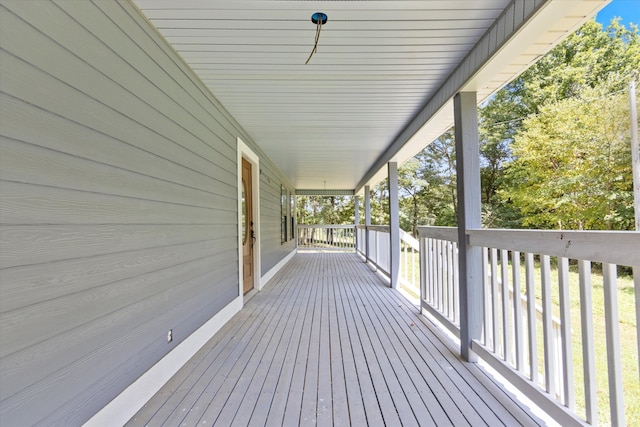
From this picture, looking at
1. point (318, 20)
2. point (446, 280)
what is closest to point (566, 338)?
point (446, 280)

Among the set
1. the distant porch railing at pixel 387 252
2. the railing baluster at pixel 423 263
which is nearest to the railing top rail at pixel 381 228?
the distant porch railing at pixel 387 252

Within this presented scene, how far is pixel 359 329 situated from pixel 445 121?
2417 mm

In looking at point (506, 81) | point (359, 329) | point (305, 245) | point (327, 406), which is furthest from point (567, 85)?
point (327, 406)

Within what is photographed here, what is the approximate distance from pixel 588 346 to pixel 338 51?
7.52 feet

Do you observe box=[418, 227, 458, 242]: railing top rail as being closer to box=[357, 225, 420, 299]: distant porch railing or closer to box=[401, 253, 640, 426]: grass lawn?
box=[401, 253, 640, 426]: grass lawn

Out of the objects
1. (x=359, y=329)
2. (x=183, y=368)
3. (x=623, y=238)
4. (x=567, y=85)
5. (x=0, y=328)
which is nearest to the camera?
(x=0, y=328)

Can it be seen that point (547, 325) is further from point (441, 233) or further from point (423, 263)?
point (423, 263)

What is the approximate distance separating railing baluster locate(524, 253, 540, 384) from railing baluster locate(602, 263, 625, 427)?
47 centimetres

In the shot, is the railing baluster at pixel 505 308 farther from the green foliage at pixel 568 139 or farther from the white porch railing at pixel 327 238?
the white porch railing at pixel 327 238

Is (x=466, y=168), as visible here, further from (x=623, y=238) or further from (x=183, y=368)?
(x=183, y=368)

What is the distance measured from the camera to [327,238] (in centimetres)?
1280

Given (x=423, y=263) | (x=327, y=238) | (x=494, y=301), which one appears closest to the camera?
(x=494, y=301)

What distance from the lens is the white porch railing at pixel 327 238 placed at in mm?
12562

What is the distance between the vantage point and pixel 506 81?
249 centimetres
